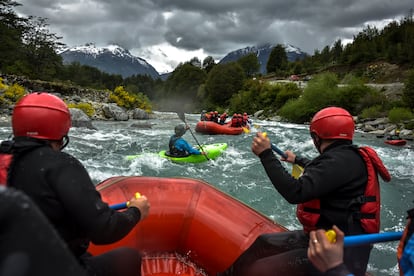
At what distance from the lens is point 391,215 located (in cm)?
618

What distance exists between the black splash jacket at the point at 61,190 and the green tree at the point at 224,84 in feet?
163

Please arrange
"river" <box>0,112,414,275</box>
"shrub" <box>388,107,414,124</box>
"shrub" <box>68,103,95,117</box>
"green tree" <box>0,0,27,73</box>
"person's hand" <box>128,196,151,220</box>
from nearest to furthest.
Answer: "person's hand" <box>128,196,151,220</box>, "river" <box>0,112,414,275</box>, "shrub" <box>388,107,414,124</box>, "shrub" <box>68,103,95,117</box>, "green tree" <box>0,0,27,73</box>

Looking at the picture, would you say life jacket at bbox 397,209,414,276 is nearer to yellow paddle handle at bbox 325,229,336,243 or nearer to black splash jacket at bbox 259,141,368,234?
yellow paddle handle at bbox 325,229,336,243

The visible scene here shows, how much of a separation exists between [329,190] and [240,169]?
23.7 feet

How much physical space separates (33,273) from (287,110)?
2850cm

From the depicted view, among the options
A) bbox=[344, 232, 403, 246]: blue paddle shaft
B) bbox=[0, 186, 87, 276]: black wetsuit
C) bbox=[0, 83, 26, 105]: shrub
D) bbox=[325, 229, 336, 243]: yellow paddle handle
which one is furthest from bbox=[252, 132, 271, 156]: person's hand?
bbox=[0, 83, 26, 105]: shrub

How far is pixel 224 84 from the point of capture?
5169 cm

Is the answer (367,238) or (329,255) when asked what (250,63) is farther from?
(329,255)

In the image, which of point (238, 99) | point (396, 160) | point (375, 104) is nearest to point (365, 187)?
point (396, 160)

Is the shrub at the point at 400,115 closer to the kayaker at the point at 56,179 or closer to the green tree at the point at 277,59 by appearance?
the kayaker at the point at 56,179

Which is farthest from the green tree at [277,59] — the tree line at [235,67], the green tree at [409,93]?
the green tree at [409,93]

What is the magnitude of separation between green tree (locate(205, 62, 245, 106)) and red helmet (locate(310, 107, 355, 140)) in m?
48.9

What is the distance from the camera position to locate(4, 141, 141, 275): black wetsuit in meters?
1.41

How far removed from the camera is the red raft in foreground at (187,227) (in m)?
2.80
